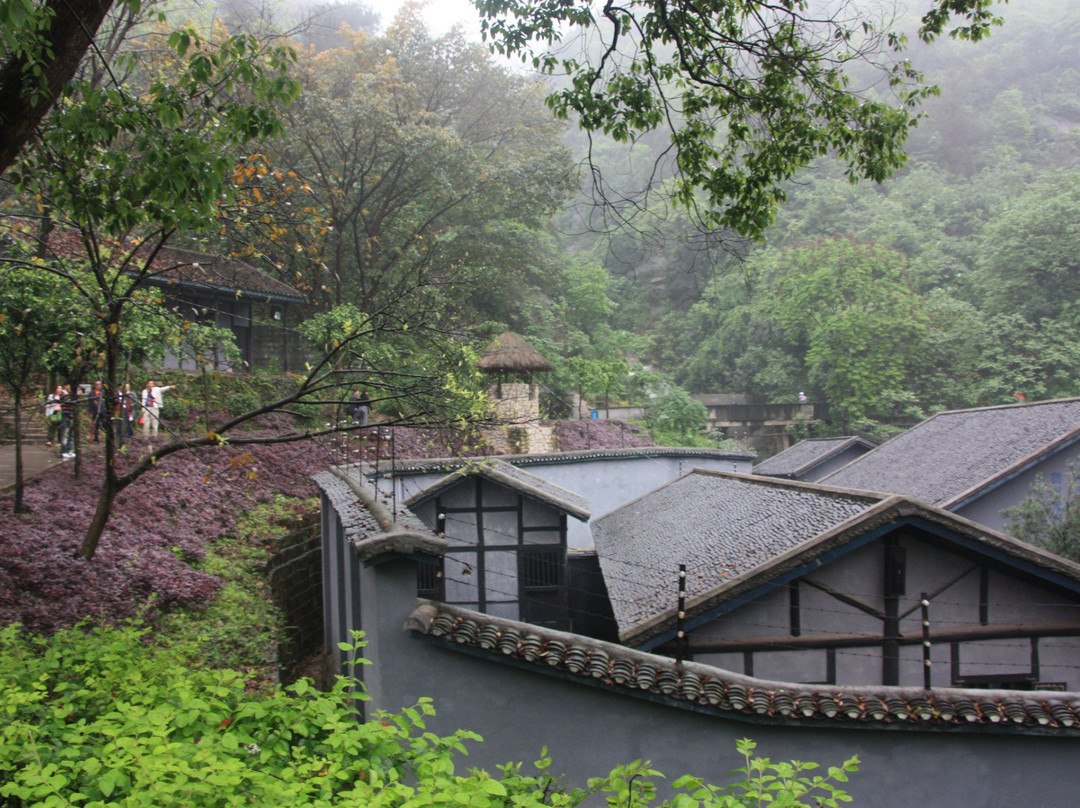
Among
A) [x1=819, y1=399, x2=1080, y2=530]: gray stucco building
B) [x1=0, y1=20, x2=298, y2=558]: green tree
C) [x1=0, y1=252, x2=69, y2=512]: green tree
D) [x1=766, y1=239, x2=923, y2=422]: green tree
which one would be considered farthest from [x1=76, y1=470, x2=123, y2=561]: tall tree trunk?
[x1=766, y1=239, x2=923, y2=422]: green tree

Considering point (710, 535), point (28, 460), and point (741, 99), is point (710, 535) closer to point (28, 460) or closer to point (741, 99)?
point (741, 99)

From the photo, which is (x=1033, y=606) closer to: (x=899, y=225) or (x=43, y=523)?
(x=43, y=523)

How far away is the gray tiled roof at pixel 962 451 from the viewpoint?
12734 mm

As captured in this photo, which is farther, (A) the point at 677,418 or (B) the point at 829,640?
(A) the point at 677,418

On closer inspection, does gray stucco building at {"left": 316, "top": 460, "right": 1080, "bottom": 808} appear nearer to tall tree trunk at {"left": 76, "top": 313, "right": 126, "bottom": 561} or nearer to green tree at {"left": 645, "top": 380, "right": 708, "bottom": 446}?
tall tree trunk at {"left": 76, "top": 313, "right": 126, "bottom": 561}

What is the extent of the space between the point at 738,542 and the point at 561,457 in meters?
9.14

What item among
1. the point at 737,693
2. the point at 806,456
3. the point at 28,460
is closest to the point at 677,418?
the point at 806,456

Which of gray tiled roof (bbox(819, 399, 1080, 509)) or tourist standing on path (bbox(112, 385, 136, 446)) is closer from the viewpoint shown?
tourist standing on path (bbox(112, 385, 136, 446))

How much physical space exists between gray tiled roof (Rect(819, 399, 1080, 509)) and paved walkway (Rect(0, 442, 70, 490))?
1390 cm

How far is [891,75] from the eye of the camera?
6855 millimetres

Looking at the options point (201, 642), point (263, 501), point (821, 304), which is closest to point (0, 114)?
point (201, 642)

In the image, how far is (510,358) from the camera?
2327cm

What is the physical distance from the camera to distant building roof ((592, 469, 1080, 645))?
6902 millimetres

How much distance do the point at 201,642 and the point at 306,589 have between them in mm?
4955
